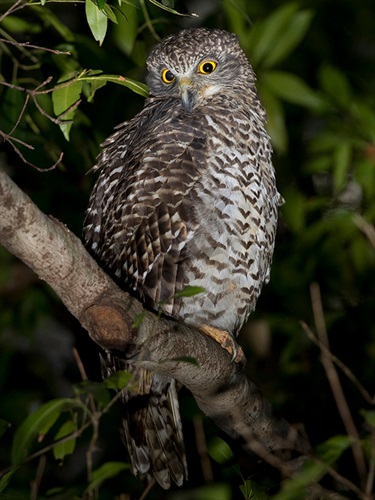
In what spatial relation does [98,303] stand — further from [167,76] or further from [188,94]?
[167,76]

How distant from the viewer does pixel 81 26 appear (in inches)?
231

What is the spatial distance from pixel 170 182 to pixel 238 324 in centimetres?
76

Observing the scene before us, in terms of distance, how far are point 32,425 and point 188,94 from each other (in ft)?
6.86

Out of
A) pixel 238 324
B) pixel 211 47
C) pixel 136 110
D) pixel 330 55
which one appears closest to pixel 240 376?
pixel 238 324

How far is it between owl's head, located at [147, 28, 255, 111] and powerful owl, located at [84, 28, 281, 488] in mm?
17

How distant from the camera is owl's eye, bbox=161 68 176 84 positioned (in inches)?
175

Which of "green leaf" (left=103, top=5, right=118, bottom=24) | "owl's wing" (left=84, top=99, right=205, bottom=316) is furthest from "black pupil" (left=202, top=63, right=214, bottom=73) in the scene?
"green leaf" (left=103, top=5, right=118, bottom=24)

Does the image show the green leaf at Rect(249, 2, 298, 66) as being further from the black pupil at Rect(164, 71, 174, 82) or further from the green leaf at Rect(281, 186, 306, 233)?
the green leaf at Rect(281, 186, 306, 233)

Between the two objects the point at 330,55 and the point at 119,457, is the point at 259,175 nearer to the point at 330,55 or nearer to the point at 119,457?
the point at 119,457

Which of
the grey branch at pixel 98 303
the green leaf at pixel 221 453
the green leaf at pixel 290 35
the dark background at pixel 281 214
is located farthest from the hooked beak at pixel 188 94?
the green leaf at pixel 221 453

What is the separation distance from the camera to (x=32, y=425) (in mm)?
2512

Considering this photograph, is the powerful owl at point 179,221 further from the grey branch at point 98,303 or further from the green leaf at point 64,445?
the green leaf at point 64,445

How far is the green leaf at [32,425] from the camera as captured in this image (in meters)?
2.45

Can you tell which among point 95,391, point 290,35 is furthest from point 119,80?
point 290,35
